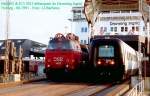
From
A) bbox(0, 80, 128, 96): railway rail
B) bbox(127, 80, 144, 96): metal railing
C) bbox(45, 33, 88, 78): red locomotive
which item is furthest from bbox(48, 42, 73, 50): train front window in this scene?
bbox(127, 80, 144, 96): metal railing

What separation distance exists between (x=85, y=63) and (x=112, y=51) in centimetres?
394

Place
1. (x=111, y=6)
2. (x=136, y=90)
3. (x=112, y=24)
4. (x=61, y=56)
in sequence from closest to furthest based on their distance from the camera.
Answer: (x=136, y=90), (x=61, y=56), (x=111, y=6), (x=112, y=24)

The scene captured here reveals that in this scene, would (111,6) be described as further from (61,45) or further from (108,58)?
(108,58)

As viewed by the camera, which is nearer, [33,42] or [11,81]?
[11,81]

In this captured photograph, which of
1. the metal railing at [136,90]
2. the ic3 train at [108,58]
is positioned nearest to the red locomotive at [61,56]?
the ic3 train at [108,58]

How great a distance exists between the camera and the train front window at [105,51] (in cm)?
3244

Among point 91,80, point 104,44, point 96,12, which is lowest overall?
point 91,80

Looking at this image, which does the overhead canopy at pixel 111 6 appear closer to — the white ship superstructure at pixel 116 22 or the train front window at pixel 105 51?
the white ship superstructure at pixel 116 22

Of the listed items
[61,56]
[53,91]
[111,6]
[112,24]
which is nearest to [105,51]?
[61,56]

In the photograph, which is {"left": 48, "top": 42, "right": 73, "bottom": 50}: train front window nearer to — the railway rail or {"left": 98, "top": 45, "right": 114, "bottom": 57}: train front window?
{"left": 98, "top": 45, "right": 114, "bottom": 57}: train front window

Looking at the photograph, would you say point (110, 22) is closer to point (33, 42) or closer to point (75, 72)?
point (33, 42)

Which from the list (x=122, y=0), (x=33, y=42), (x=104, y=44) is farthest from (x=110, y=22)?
(x=104, y=44)

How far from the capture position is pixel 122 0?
173 feet

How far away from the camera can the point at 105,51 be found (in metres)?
32.7
